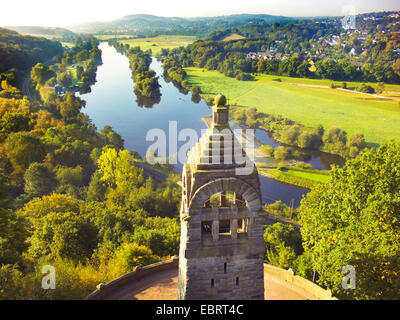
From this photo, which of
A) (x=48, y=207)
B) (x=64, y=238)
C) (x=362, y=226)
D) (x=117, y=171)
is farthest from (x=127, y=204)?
(x=362, y=226)

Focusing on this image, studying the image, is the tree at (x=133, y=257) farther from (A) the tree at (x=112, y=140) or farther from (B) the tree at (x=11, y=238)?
(A) the tree at (x=112, y=140)

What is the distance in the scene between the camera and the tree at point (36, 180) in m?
34.2

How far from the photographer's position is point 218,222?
11.7m

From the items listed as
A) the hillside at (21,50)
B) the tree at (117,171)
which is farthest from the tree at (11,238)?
the hillside at (21,50)

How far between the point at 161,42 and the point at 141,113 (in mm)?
98593

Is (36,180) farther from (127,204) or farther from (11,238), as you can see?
(11,238)

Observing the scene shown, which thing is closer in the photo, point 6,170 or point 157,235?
point 157,235

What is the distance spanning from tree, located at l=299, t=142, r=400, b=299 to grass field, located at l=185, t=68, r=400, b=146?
4527 cm

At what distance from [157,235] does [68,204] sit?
9.50 meters

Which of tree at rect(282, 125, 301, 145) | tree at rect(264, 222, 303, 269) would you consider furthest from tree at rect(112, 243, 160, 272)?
tree at rect(282, 125, 301, 145)
